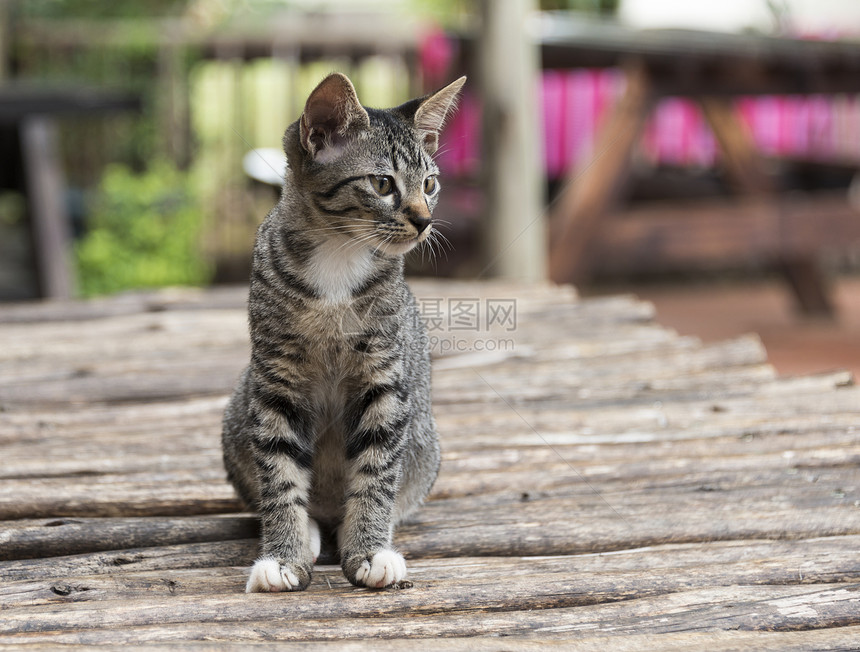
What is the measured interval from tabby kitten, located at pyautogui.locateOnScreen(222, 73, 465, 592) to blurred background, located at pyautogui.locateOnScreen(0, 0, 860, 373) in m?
3.31

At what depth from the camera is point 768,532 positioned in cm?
231

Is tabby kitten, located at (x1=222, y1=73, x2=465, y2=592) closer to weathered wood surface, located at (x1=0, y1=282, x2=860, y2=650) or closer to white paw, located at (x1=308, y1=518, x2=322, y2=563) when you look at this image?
white paw, located at (x1=308, y1=518, x2=322, y2=563)

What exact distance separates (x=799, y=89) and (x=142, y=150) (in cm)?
584

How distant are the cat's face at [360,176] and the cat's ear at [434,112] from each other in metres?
0.11

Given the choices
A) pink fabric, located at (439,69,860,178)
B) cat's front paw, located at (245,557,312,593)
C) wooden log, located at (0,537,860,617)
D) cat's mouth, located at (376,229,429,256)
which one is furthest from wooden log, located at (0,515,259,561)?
pink fabric, located at (439,69,860,178)

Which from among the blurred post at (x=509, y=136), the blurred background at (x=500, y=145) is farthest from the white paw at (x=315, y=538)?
the blurred background at (x=500, y=145)

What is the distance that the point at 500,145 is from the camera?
541cm

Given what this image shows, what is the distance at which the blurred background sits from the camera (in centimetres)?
563

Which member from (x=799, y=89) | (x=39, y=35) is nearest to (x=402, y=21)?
(x=39, y=35)

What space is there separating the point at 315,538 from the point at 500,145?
365cm

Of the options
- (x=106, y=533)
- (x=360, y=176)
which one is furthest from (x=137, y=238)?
(x=360, y=176)

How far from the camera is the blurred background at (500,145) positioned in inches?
222

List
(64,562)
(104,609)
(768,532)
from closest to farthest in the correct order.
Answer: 1. (104,609)
2. (64,562)
3. (768,532)

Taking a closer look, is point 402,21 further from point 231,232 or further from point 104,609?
point 104,609
